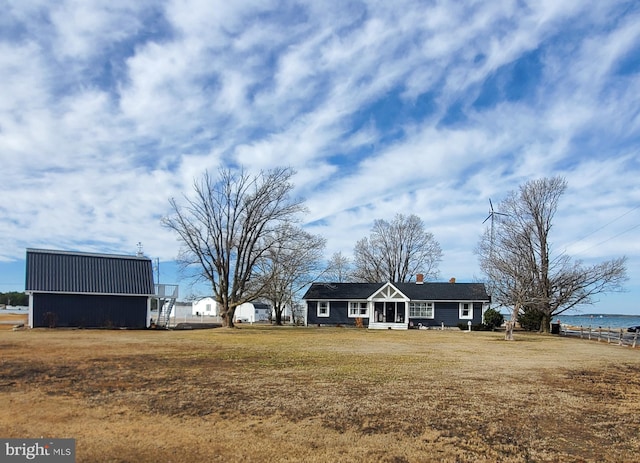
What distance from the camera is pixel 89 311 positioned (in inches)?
1330

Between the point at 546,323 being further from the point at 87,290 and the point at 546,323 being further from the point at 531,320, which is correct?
the point at 87,290

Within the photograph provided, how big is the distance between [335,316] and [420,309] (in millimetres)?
7743

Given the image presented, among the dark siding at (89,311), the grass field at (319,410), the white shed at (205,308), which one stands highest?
the grass field at (319,410)

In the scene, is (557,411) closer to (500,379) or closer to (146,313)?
(500,379)

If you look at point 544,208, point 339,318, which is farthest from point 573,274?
point 339,318

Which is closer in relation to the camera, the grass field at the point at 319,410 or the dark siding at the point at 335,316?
the grass field at the point at 319,410

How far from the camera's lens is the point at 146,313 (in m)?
35.8

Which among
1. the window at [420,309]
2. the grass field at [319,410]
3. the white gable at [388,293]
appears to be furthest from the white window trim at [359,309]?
the grass field at [319,410]

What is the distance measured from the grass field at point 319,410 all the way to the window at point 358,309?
32.6 m

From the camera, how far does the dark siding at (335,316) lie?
46.5m

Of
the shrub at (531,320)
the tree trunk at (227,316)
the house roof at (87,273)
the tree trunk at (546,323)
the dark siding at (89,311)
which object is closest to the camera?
the dark siding at (89,311)

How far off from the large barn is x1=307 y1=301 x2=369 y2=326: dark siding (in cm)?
1637

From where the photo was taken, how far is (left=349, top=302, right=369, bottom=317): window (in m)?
46.4

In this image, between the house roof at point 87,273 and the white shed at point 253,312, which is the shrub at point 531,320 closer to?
the house roof at point 87,273
